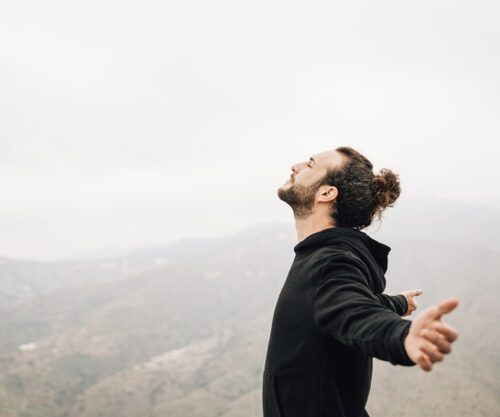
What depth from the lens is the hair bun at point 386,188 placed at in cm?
448

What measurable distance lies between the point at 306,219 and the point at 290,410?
1814mm

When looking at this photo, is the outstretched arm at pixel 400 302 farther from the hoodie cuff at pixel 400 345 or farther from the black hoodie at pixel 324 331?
the hoodie cuff at pixel 400 345

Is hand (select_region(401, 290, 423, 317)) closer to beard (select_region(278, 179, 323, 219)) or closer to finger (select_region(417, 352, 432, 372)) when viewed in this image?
beard (select_region(278, 179, 323, 219))

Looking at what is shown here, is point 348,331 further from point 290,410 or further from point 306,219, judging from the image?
point 306,219

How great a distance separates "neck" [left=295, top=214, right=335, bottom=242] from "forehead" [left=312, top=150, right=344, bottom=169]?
59cm

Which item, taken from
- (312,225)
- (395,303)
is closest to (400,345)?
(312,225)

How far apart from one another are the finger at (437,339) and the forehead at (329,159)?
2.39 m

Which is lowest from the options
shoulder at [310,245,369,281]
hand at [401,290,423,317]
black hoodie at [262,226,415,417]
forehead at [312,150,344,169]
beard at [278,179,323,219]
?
hand at [401,290,423,317]

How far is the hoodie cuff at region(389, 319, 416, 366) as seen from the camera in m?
2.33

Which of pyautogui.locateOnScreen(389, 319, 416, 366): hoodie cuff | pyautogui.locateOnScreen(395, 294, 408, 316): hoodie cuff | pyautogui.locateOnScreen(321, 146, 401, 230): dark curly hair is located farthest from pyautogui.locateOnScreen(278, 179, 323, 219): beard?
pyautogui.locateOnScreen(389, 319, 416, 366): hoodie cuff

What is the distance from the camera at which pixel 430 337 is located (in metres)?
2.23

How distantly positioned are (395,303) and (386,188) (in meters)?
1.43

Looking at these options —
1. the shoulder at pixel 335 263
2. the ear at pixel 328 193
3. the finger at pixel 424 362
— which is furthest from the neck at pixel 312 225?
the finger at pixel 424 362

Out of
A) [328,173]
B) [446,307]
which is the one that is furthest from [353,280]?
[328,173]
